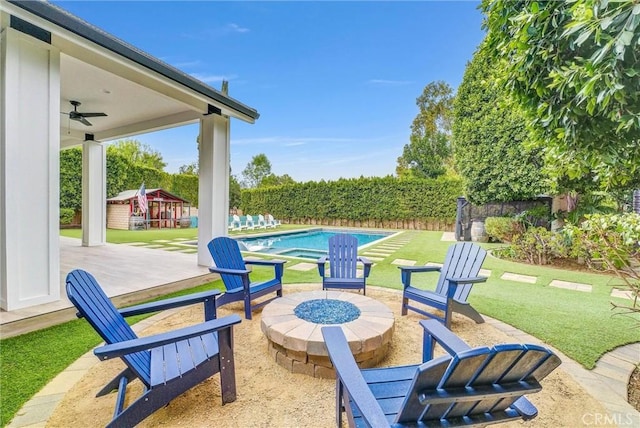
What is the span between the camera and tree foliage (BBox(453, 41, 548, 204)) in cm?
833

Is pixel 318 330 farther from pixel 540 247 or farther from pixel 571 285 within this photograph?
pixel 540 247

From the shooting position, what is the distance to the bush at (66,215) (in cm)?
1438

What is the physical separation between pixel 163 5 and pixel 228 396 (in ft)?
29.5

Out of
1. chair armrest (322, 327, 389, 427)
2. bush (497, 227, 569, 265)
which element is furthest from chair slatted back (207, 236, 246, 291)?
bush (497, 227, 569, 265)

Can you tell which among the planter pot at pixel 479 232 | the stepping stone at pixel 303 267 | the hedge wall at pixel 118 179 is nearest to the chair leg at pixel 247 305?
the stepping stone at pixel 303 267

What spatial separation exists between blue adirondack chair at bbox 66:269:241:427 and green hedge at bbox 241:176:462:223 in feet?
52.5

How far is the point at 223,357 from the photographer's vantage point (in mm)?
2002

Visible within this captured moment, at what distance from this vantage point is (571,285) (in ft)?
17.6

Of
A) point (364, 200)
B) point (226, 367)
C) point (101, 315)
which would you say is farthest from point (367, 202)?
point (101, 315)

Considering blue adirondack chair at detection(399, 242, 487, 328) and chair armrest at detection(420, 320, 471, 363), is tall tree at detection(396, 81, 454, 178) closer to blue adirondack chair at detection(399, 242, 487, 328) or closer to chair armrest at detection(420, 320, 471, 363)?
blue adirondack chair at detection(399, 242, 487, 328)

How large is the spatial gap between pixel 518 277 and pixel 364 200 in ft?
A: 41.5

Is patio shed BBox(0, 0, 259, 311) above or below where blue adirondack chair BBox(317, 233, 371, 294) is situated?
above

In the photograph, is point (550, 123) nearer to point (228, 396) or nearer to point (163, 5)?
point (228, 396)

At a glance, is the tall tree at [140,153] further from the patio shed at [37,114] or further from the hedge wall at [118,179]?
the patio shed at [37,114]
